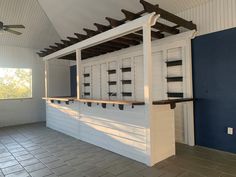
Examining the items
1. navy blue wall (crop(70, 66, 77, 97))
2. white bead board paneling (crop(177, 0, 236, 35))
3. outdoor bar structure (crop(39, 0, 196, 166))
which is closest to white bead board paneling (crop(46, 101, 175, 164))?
outdoor bar structure (crop(39, 0, 196, 166))

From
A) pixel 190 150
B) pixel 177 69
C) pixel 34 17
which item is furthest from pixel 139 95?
pixel 34 17

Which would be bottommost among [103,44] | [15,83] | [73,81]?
[15,83]

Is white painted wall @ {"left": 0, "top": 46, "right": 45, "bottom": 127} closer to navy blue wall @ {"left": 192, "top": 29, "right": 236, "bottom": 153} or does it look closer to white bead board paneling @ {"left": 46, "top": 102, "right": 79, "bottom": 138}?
white bead board paneling @ {"left": 46, "top": 102, "right": 79, "bottom": 138}

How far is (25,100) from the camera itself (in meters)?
7.11

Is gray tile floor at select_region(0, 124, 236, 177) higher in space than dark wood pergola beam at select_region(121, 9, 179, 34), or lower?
lower

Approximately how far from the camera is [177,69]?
4.30m

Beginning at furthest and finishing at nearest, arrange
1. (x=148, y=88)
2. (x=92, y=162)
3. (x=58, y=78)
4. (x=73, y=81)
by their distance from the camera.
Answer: (x=73, y=81), (x=58, y=78), (x=92, y=162), (x=148, y=88)

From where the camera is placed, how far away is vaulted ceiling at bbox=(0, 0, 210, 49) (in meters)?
4.57

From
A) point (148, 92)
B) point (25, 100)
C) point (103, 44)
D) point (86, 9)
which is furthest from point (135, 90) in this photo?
point (25, 100)

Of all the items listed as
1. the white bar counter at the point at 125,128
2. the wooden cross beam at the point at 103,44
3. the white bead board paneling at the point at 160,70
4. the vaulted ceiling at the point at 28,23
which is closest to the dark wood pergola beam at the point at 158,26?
the white bead board paneling at the point at 160,70

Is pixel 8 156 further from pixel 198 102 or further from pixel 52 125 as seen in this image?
pixel 198 102

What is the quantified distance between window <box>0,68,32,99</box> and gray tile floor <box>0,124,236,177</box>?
2746mm

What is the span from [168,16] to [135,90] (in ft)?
7.65

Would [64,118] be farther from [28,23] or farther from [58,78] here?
[28,23]
